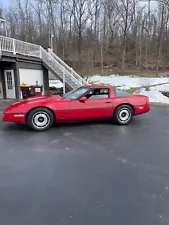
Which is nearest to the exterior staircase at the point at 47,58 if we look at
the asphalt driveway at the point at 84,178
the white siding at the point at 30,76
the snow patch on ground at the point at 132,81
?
the white siding at the point at 30,76

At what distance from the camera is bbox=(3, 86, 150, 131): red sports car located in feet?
17.2

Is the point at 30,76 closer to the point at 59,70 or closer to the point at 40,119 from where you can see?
the point at 59,70

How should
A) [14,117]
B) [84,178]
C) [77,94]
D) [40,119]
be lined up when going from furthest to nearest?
1. [77,94]
2. [40,119]
3. [14,117]
4. [84,178]

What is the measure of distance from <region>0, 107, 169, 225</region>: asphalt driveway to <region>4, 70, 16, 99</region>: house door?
25.3ft

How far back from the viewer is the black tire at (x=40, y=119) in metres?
5.26

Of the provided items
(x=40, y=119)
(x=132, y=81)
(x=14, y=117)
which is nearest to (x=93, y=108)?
(x=40, y=119)

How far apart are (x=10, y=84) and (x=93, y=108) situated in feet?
27.8

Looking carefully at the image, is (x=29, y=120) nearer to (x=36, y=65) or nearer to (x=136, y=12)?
(x=36, y=65)

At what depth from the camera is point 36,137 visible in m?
4.82

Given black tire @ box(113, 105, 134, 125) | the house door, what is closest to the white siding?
the house door

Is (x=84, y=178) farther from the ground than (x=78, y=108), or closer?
closer

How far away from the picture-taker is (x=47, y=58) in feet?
46.1

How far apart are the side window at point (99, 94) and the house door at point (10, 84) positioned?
7881 mm

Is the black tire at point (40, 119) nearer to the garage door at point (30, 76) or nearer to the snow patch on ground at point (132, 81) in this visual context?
the garage door at point (30, 76)
